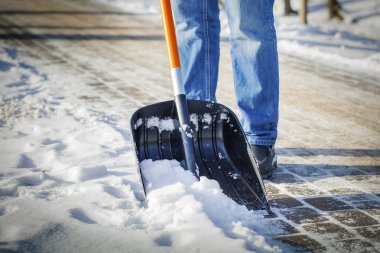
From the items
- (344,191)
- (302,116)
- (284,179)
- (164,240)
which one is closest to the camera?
(164,240)

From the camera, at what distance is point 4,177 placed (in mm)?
1645

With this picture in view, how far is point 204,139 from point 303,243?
0.57 meters

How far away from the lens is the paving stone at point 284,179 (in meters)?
1.75

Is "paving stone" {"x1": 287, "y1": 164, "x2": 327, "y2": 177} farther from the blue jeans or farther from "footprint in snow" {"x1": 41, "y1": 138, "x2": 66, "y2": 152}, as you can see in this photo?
"footprint in snow" {"x1": 41, "y1": 138, "x2": 66, "y2": 152}

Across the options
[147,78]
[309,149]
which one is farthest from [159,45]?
[309,149]

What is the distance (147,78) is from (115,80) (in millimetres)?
322

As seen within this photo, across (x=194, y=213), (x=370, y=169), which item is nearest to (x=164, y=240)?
(x=194, y=213)

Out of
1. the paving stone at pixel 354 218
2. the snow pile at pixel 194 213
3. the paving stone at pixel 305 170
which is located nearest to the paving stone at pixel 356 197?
the paving stone at pixel 354 218

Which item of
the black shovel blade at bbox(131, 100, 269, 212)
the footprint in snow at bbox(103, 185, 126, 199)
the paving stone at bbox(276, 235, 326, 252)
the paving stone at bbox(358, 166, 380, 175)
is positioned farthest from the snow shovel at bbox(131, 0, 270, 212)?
the paving stone at bbox(358, 166, 380, 175)

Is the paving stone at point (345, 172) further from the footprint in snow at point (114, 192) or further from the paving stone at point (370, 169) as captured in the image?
the footprint in snow at point (114, 192)

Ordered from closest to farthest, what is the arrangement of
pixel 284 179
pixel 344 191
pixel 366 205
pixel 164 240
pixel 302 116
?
1. pixel 164 240
2. pixel 366 205
3. pixel 344 191
4. pixel 284 179
5. pixel 302 116

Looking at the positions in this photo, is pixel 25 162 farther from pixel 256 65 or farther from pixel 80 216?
pixel 256 65

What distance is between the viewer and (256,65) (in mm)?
1824

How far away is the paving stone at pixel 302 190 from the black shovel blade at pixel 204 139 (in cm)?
33
